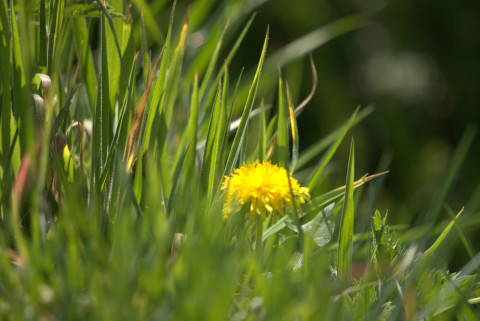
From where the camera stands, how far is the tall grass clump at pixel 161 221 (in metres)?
0.45

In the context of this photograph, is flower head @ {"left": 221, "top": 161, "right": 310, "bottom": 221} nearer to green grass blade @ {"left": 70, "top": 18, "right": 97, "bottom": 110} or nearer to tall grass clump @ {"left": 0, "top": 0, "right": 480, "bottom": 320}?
tall grass clump @ {"left": 0, "top": 0, "right": 480, "bottom": 320}

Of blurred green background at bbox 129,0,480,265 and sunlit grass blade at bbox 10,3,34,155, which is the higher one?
sunlit grass blade at bbox 10,3,34,155

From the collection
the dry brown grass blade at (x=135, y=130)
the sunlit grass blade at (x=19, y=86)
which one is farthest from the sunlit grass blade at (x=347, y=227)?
the sunlit grass blade at (x=19, y=86)

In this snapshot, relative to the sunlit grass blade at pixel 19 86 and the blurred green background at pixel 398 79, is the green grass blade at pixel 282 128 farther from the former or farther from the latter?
the blurred green background at pixel 398 79

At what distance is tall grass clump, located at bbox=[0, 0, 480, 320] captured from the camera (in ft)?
1.49

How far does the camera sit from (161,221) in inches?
19.3

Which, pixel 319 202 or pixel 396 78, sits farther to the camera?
pixel 396 78

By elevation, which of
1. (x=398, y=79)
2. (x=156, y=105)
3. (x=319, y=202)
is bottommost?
(x=398, y=79)

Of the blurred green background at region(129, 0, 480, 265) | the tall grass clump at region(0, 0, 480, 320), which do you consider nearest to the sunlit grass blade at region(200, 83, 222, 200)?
the tall grass clump at region(0, 0, 480, 320)

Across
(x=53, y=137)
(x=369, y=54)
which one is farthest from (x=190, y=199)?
(x=369, y=54)

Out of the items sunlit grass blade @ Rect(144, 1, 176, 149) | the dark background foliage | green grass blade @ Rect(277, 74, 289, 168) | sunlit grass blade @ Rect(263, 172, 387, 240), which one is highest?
sunlit grass blade @ Rect(144, 1, 176, 149)

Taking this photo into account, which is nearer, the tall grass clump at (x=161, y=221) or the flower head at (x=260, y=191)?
the tall grass clump at (x=161, y=221)

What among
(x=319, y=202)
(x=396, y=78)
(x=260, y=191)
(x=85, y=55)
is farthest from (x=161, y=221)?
(x=396, y=78)

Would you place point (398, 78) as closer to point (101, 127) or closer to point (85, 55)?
point (85, 55)
